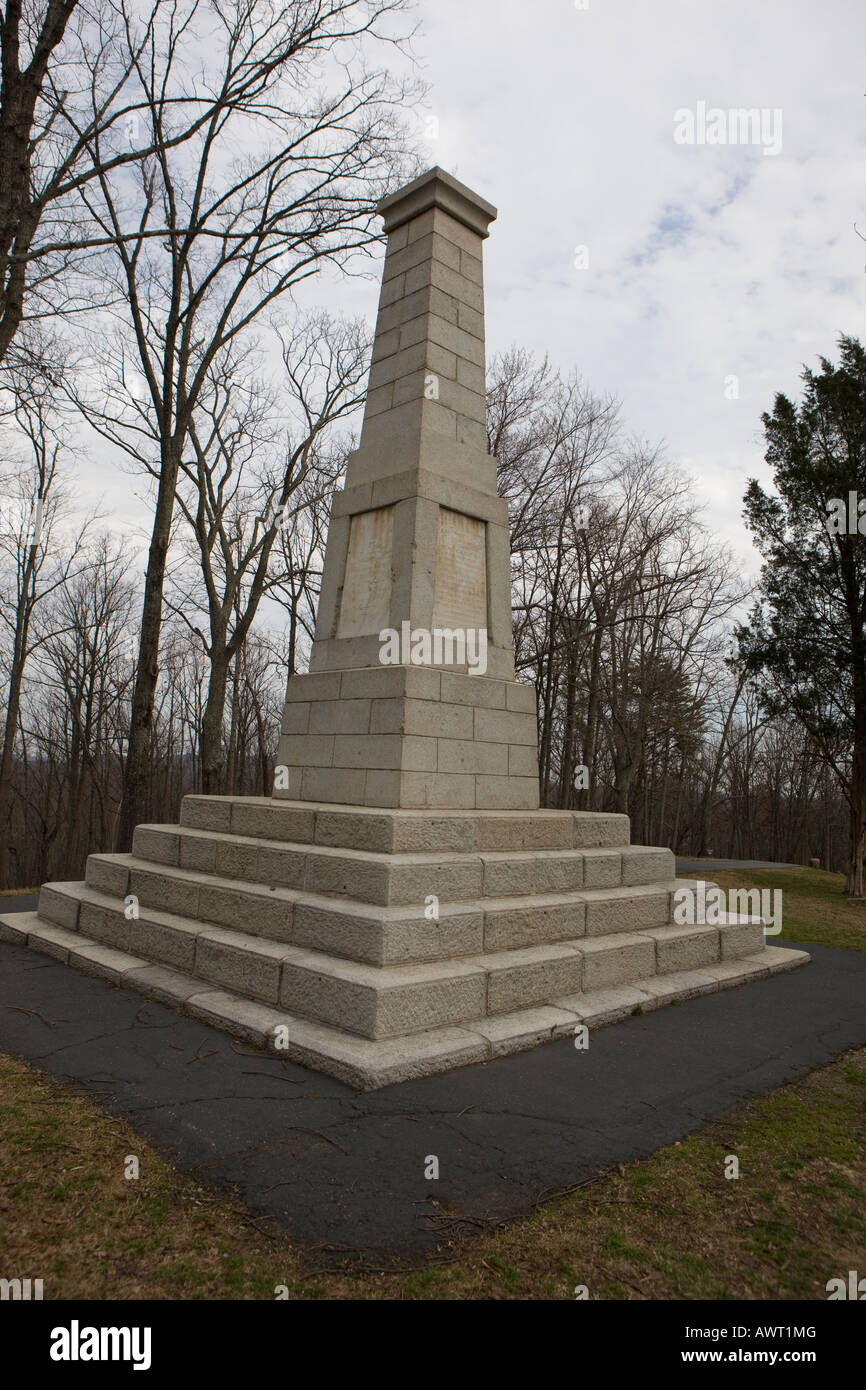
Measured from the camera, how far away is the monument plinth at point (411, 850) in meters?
4.77

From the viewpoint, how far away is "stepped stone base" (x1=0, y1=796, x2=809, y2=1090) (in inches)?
178

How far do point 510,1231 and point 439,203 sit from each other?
887 centimetres

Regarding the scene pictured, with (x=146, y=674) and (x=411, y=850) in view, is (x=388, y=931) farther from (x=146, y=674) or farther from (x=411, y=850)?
(x=146, y=674)

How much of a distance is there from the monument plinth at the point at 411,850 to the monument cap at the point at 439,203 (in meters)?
0.03

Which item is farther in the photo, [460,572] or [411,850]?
[460,572]

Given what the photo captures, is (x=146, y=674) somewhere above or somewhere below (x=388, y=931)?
above

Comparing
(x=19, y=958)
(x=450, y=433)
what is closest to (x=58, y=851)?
(x=19, y=958)

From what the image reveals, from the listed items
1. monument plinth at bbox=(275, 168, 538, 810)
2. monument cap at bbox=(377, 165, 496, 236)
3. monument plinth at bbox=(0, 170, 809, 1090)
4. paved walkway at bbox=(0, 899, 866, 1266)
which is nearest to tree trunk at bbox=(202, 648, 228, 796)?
monument plinth at bbox=(0, 170, 809, 1090)

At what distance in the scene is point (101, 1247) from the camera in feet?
8.46

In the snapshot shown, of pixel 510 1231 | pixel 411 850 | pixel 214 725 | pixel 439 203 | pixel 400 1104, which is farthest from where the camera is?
pixel 214 725

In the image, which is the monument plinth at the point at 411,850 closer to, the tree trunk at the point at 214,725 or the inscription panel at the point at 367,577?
the inscription panel at the point at 367,577

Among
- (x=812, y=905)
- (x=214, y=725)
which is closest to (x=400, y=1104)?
(x=812, y=905)

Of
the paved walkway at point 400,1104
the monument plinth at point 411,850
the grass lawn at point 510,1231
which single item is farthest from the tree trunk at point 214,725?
the grass lawn at point 510,1231

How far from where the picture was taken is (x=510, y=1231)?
271 cm
